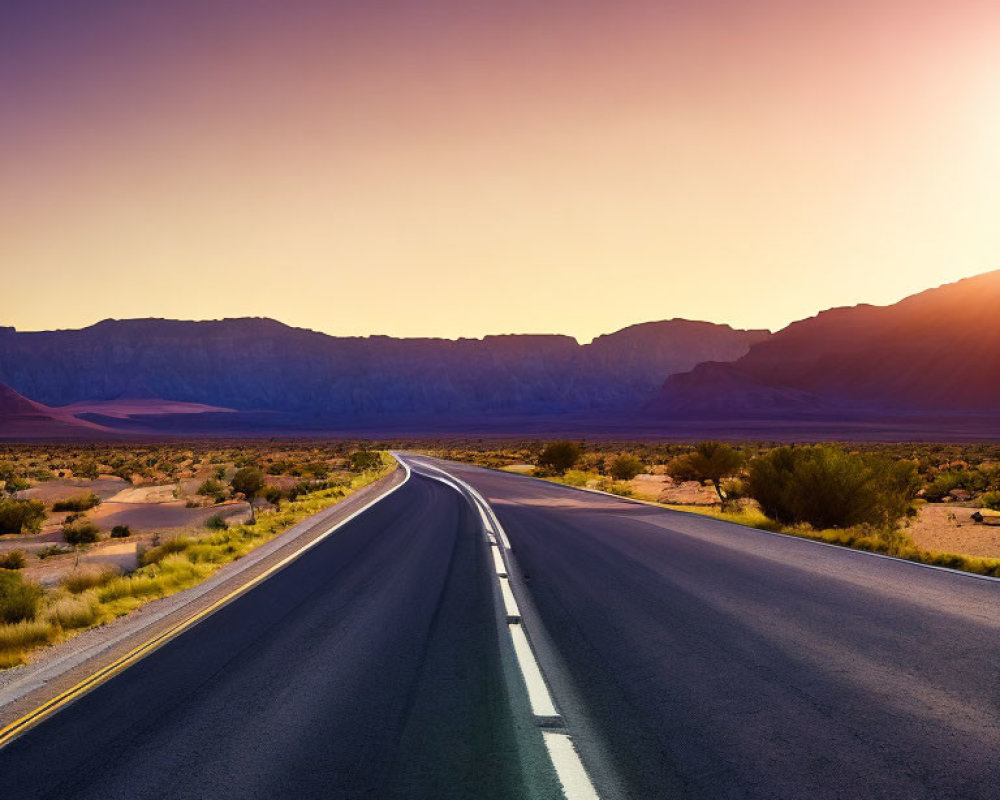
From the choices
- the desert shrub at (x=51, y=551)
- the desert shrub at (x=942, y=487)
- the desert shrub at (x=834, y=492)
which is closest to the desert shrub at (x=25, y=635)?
the desert shrub at (x=51, y=551)

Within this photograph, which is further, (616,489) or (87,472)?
(87,472)

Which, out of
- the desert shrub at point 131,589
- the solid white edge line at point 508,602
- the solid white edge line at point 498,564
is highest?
the solid white edge line at point 508,602

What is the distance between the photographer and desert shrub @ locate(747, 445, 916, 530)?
1664cm

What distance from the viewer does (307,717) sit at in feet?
16.0

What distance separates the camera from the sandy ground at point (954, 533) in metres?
15.7

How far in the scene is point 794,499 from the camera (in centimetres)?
1723

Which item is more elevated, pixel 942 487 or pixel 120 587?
pixel 120 587

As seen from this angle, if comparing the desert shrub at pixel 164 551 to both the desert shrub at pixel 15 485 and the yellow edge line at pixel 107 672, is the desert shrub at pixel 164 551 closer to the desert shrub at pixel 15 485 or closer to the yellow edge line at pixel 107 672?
the yellow edge line at pixel 107 672

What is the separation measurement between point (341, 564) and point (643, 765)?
26.6 feet

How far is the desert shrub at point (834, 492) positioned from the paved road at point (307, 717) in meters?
11.5

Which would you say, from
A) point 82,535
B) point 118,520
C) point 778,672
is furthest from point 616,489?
point 778,672

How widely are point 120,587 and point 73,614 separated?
1.59m

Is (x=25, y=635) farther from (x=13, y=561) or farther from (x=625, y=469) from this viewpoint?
(x=625, y=469)

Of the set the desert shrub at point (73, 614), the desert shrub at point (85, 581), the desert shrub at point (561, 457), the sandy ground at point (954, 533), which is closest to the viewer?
the desert shrub at point (73, 614)
